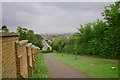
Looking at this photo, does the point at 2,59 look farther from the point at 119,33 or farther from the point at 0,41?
the point at 119,33

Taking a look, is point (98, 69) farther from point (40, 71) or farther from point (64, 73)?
point (40, 71)

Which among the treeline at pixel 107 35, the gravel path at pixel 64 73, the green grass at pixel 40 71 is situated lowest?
the gravel path at pixel 64 73

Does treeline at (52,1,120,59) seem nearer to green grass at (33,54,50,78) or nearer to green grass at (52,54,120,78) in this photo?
green grass at (52,54,120,78)

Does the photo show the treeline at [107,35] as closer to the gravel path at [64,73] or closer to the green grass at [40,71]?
the gravel path at [64,73]

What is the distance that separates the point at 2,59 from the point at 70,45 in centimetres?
2815

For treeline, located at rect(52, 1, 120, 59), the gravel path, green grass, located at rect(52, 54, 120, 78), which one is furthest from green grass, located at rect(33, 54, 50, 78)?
treeline, located at rect(52, 1, 120, 59)

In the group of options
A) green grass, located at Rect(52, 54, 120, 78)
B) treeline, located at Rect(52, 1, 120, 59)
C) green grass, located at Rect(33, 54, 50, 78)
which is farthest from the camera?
treeline, located at Rect(52, 1, 120, 59)

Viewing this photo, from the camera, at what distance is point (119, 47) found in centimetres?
1476

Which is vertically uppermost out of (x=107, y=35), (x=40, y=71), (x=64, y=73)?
(x=107, y=35)

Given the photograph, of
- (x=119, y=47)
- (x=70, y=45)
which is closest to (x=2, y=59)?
(x=119, y=47)

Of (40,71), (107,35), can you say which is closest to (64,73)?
(40,71)

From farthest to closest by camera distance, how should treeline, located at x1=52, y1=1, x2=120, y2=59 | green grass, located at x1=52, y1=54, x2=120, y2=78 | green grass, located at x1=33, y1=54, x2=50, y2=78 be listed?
treeline, located at x1=52, y1=1, x2=120, y2=59 < green grass, located at x1=52, y1=54, x2=120, y2=78 < green grass, located at x1=33, y1=54, x2=50, y2=78

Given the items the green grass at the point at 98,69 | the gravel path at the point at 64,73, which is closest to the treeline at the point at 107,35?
the green grass at the point at 98,69

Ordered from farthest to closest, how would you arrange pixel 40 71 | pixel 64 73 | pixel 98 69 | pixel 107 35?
pixel 107 35, pixel 98 69, pixel 64 73, pixel 40 71
